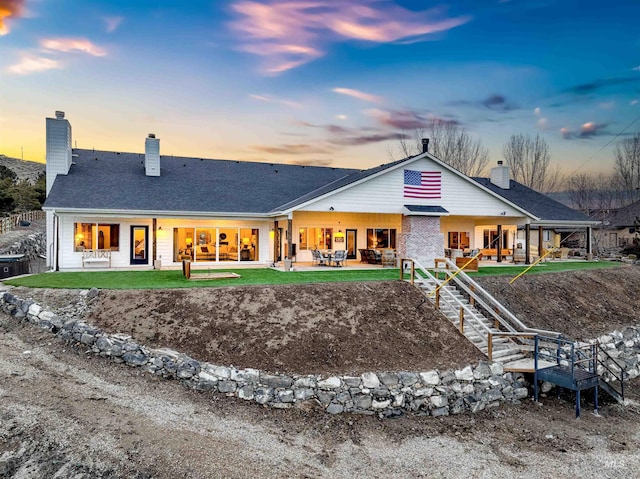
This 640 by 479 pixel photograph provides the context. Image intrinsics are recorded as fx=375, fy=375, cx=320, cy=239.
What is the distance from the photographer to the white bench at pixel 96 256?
16.1m

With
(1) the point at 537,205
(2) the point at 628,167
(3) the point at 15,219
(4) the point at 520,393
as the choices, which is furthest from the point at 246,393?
(2) the point at 628,167

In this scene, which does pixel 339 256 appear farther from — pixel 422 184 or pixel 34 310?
pixel 34 310

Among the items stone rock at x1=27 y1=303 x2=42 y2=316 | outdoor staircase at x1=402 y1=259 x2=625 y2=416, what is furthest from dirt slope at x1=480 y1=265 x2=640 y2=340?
stone rock at x1=27 y1=303 x2=42 y2=316

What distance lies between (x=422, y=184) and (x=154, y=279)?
Answer: 13.0m

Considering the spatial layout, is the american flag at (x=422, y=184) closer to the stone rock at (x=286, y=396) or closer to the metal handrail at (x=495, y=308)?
the metal handrail at (x=495, y=308)

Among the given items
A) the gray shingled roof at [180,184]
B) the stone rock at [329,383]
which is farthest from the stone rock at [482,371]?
the gray shingled roof at [180,184]

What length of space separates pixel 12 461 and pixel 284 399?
14.8 ft

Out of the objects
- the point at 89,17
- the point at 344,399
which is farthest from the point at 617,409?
the point at 89,17

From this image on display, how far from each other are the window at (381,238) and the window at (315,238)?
7.77 feet

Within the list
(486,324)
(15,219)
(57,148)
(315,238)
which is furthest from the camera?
(15,219)

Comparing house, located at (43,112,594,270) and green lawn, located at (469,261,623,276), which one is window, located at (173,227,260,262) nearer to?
house, located at (43,112,594,270)

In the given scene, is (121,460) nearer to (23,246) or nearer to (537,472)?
(537,472)

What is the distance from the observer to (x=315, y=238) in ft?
66.2

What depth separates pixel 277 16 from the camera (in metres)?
15.8
